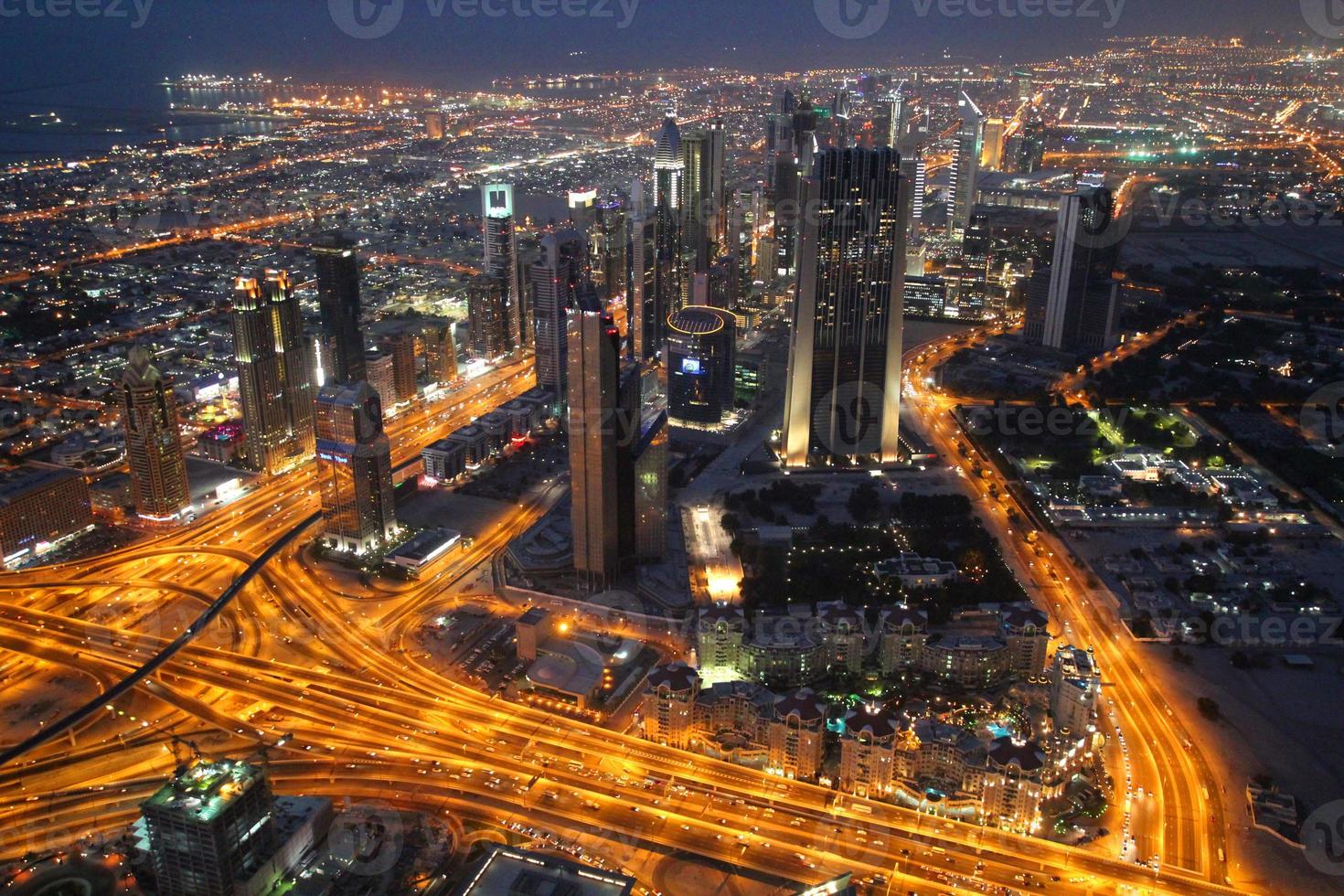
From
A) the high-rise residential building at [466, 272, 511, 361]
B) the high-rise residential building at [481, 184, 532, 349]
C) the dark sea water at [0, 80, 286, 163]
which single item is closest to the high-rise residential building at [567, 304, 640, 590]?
the high-rise residential building at [466, 272, 511, 361]

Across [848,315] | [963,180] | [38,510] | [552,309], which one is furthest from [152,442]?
[963,180]

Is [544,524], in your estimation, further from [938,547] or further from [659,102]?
[659,102]

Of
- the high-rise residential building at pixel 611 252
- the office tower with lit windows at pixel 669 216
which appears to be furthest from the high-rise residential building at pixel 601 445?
the high-rise residential building at pixel 611 252

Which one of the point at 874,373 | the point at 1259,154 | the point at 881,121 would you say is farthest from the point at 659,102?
the point at 874,373

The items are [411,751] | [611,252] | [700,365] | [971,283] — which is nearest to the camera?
[411,751]

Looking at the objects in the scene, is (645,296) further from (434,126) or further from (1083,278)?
(434,126)

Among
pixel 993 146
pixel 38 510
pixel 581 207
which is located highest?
pixel 993 146

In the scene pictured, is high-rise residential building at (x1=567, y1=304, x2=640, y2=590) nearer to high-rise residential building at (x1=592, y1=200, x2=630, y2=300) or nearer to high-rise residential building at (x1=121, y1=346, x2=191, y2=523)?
high-rise residential building at (x1=121, y1=346, x2=191, y2=523)
